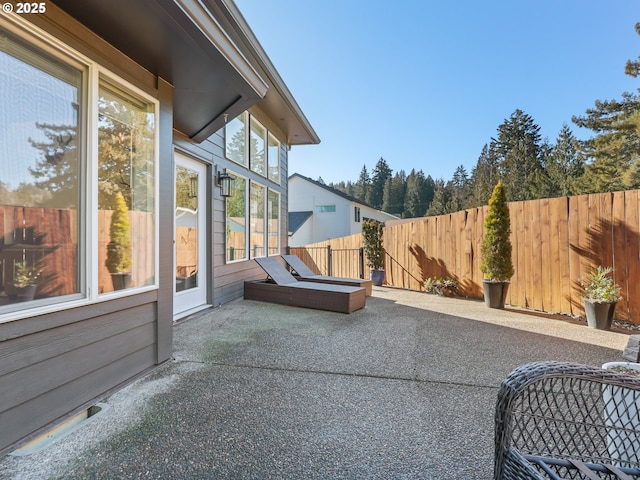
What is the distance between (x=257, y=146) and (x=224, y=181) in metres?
1.79

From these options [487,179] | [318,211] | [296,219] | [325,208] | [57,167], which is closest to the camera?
[57,167]

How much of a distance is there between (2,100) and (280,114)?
5375mm

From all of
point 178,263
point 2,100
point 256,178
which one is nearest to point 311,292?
point 178,263

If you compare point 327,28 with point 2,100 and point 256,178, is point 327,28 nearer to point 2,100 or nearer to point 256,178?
point 256,178

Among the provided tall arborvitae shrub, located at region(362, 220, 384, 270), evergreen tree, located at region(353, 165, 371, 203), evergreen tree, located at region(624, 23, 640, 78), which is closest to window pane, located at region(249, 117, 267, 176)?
tall arborvitae shrub, located at region(362, 220, 384, 270)

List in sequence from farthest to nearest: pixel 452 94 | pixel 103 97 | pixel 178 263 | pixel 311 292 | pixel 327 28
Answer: pixel 452 94 → pixel 327 28 → pixel 311 292 → pixel 178 263 → pixel 103 97

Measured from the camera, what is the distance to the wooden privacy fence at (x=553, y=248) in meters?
4.20

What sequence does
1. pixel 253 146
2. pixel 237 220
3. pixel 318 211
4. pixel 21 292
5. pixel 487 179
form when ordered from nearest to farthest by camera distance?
1. pixel 21 292
2. pixel 237 220
3. pixel 253 146
4. pixel 318 211
5. pixel 487 179

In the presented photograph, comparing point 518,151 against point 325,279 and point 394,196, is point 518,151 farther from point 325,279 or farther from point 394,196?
point 325,279

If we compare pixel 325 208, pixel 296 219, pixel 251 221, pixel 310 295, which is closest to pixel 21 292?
pixel 310 295

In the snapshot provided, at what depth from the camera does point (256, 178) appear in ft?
21.2

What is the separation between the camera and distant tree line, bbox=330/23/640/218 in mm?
12656

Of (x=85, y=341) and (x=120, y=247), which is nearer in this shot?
(x=85, y=341)

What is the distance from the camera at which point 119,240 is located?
2.44m
